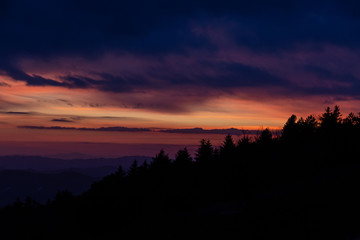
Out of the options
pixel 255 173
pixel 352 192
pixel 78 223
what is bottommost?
pixel 78 223

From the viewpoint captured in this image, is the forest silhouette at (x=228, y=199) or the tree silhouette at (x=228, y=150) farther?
the tree silhouette at (x=228, y=150)

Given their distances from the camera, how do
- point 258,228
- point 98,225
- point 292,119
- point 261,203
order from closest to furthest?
1. point 258,228
2. point 261,203
3. point 98,225
4. point 292,119

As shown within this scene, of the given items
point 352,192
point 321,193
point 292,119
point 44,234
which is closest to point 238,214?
point 321,193

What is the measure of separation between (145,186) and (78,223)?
20.0m

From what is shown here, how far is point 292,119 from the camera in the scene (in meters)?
104

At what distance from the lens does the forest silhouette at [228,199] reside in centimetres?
1416

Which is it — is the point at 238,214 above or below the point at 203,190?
above

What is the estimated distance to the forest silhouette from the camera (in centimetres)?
1416

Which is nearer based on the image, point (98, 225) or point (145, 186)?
point (98, 225)

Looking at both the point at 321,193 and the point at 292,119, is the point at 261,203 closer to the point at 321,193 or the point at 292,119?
the point at 321,193

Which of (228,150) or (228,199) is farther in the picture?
(228,150)

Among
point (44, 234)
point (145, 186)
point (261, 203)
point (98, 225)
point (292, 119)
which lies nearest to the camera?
point (261, 203)

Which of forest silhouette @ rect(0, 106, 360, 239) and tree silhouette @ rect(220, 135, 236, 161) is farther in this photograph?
tree silhouette @ rect(220, 135, 236, 161)

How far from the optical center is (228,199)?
4541 centimetres
